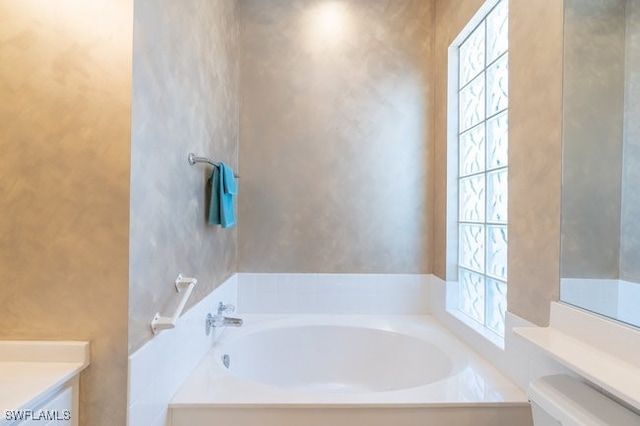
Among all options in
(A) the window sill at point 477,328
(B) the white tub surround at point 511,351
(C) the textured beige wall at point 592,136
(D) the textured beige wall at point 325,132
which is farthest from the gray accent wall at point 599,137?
(D) the textured beige wall at point 325,132

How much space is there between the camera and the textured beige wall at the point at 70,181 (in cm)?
97

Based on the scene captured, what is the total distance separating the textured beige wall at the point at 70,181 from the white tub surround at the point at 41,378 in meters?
0.03

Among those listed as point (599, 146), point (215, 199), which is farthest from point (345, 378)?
point (599, 146)

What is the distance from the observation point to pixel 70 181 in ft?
3.21

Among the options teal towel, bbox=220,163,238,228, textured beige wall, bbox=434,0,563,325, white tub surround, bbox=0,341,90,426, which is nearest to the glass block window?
textured beige wall, bbox=434,0,563,325

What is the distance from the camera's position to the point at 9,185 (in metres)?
0.98

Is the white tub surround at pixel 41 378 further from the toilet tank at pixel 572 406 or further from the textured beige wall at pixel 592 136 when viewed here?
the textured beige wall at pixel 592 136

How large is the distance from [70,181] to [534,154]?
1.64 m

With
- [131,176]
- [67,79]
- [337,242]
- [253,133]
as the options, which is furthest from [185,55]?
[337,242]

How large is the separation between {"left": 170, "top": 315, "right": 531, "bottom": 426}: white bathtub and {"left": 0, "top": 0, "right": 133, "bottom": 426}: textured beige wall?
0.50m

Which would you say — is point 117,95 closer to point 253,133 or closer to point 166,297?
point 166,297

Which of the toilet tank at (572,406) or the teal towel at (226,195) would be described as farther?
the teal towel at (226,195)

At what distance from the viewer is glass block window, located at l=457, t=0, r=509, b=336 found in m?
1.77

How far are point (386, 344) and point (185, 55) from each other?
2.03 m
